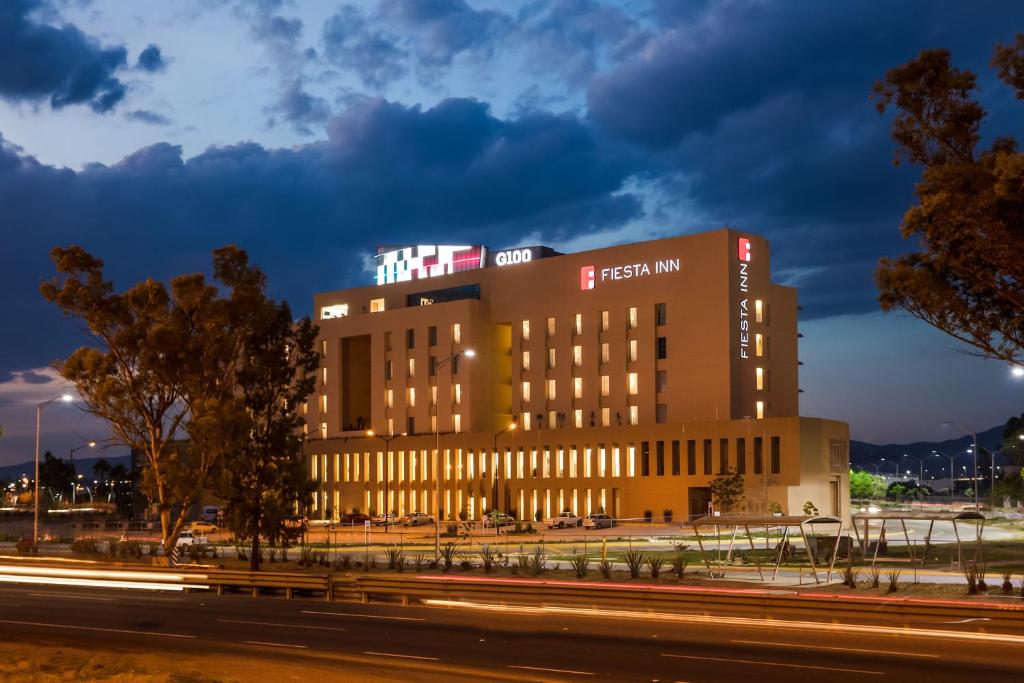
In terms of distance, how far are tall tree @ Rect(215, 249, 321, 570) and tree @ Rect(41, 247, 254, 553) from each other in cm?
101

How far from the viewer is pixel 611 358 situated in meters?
119

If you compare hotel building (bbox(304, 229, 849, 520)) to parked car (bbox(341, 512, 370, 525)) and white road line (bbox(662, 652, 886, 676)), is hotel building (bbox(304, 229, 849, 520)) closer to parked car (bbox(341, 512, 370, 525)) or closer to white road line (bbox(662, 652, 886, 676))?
parked car (bbox(341, 512, 370, 525))

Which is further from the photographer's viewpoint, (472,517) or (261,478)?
(472,517)

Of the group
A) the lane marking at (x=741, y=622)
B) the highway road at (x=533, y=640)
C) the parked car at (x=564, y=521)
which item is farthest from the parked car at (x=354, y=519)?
the lane marking at (x=741, y=622)

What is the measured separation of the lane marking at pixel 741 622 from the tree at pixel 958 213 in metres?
10.9

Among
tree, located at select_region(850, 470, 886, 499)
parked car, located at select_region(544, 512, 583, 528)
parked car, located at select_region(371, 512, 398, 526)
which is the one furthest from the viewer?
tree, located at select_region(850, 470, 886, 499)

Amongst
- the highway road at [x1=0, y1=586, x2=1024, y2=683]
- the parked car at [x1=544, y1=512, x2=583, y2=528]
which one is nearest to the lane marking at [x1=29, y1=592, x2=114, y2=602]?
the highway road at [x1=0, y1=586, x2=1024, y2=683]

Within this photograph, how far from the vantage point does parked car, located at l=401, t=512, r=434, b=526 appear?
382ft

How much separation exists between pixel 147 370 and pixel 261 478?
6768 mm

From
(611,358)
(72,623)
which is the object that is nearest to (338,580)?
(72,623)

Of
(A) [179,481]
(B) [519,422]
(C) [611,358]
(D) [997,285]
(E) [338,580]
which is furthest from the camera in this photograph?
(B) [519,422]

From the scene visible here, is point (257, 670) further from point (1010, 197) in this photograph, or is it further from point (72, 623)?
point (1010, 197)

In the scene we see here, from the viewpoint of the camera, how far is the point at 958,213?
3047cm

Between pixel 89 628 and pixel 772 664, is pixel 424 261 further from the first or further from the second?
pixel 772 664
